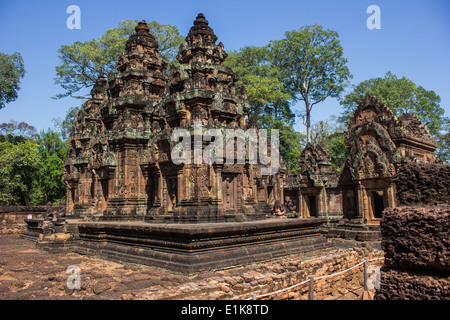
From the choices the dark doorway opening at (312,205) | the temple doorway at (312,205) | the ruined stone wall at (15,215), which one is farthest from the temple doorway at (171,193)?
Result: the ruined stone wall at (15,215)

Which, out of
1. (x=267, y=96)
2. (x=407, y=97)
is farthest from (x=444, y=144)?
(x=267, y=96)

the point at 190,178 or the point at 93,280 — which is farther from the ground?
the point at 190,178

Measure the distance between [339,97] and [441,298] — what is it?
29.3 metres

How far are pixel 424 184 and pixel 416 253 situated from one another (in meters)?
0.70

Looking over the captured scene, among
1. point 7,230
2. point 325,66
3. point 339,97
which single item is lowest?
point 7,230

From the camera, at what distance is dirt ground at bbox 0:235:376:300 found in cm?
499

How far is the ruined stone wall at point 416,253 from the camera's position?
3.02 metres

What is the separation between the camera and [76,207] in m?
16.9

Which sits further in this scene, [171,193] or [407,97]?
[407,97]

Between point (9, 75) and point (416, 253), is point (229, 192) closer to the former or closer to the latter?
point (416, 253)

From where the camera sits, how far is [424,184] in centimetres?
341

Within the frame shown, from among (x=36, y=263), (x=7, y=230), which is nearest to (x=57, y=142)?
(x=7, y=230)

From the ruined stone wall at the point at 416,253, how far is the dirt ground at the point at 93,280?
96.3 inches

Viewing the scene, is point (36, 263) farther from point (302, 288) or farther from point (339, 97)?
point (339, 97)
